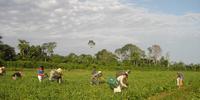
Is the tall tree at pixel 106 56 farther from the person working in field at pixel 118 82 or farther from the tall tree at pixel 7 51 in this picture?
the person working in field at pixel 118 82

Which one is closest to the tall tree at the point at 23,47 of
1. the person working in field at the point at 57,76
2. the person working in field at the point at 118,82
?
the person working in field at the point at 57,76

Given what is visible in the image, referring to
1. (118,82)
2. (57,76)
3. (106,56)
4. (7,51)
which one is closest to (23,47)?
(7,51)

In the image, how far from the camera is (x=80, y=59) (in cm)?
9944

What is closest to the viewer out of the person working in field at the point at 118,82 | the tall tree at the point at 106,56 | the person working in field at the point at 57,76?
the person working in field at the point at 118,82

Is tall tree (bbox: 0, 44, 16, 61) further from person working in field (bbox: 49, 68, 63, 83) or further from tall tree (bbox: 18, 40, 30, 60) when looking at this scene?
person working in field (bbox: 49, 68, 63, 83)

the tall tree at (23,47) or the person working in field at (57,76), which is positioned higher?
the tall tree at (23,47)

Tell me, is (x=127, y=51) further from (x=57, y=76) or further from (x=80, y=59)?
(x=57, y=76)

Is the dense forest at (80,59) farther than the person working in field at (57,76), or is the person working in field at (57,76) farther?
the dense forest at (80,59)

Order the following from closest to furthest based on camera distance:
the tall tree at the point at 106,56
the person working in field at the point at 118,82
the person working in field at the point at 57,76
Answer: the person working in field at the point at 118,82 < the person working in field at the point at 57,76 < the tall tree at the point at 106,56

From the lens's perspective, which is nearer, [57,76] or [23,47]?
[57,76]

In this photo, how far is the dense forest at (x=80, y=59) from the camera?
74.2m

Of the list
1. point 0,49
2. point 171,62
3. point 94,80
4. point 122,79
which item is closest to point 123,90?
point 122,79

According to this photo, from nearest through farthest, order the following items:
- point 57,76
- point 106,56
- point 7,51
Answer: point 57,76 → point 7,51 → point 106,56

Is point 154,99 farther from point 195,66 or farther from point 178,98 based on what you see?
point 195,66
